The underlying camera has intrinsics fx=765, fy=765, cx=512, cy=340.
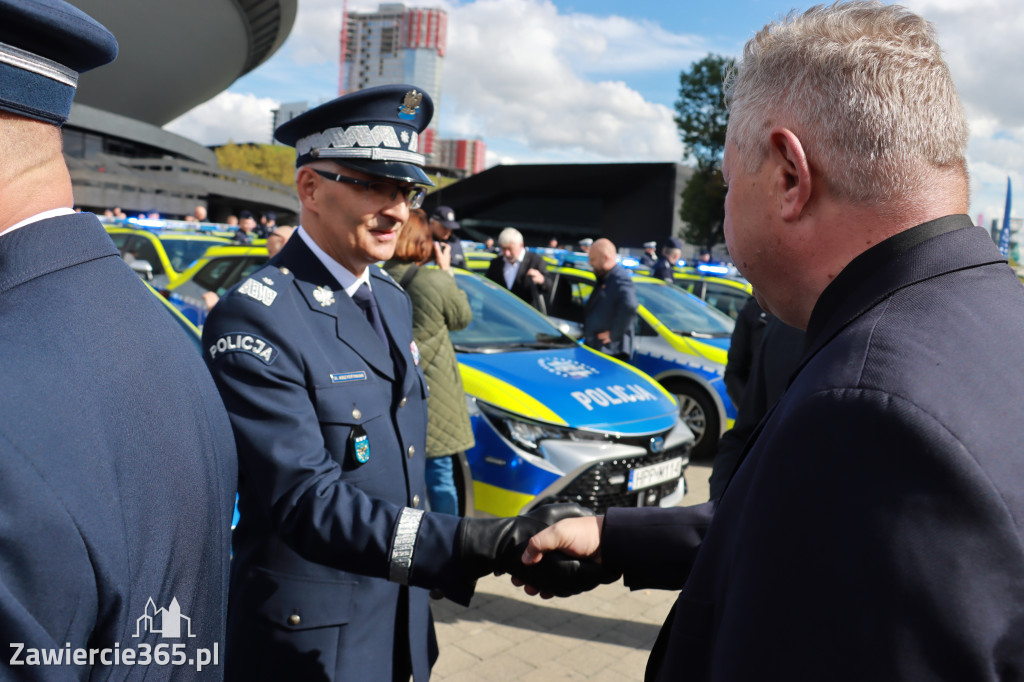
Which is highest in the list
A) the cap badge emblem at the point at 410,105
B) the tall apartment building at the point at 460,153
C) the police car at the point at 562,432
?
the tall apartment building at the point at 460,153

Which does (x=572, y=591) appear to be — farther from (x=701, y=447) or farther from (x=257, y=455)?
(x=701, y=447)

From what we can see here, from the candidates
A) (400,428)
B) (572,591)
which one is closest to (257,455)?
(400,428)

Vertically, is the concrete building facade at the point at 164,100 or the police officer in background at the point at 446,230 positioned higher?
the concrete building facade at the point at 164,100

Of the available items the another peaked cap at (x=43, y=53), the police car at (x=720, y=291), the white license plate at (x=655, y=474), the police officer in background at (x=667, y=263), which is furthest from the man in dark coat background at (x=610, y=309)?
the another peaked cap at (x=43, y=53)

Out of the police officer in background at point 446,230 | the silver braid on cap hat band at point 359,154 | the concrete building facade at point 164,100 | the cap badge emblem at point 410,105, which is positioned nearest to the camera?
the silver braid on cap hat band at point 359,154

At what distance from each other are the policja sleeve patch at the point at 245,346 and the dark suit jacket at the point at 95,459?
70 cm

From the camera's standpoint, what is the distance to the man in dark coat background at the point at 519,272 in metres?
8.62

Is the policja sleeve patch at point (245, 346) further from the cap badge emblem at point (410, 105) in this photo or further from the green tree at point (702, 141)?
the green tree at point (702, 141)

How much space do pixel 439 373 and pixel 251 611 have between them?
2222mm

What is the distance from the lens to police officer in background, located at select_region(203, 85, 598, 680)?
→ 5.64ft

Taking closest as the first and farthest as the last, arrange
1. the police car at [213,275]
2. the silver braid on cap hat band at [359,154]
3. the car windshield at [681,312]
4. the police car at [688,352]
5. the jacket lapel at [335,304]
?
the jacket lapel at [335,304]
the silver braid on cap hat band at [359,154]
the police car at [213,275]
the police car at [688,352]
the car windshield at [681,312]

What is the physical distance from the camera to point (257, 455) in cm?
176

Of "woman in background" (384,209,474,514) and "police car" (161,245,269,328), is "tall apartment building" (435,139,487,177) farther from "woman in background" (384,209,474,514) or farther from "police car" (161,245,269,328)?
"woman in background" (384,209,474,514)

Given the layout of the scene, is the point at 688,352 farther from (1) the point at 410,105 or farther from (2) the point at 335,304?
(2) the point at 335,304
